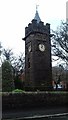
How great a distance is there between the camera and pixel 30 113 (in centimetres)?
2323

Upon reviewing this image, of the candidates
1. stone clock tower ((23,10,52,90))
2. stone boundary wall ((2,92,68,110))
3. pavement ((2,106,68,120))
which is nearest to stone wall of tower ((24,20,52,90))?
stone clock tower ((23,10,52,90))

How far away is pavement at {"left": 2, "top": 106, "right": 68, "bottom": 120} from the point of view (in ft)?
68.4

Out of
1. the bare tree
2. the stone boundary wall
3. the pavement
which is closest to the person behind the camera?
the pavement

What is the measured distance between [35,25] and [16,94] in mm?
20976

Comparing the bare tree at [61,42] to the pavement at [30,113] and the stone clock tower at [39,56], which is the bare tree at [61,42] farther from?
the pavement at [30,113]

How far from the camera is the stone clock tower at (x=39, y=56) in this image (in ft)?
144

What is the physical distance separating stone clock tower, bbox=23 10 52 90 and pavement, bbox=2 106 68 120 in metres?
16.7

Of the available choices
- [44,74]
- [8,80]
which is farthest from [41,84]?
[8,80]

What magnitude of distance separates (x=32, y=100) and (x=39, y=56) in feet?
58.2

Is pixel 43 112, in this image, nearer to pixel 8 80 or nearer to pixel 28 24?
pixel 8 80

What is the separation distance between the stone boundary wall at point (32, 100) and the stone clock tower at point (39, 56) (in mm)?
12952

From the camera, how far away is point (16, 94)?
26.8 m

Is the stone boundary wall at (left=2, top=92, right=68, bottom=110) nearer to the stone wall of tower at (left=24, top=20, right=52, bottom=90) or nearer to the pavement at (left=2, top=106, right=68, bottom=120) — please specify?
the pavement at (left=2, top=106, right=68, bottom=120)

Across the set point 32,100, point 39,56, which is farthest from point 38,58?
point 32,100
